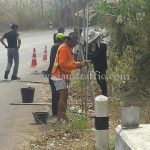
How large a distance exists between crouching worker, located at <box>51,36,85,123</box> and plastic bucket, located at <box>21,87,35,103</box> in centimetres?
223

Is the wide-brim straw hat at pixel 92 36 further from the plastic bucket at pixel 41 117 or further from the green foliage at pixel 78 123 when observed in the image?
the green foliage at pixel 78 123

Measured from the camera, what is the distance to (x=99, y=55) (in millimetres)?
11867

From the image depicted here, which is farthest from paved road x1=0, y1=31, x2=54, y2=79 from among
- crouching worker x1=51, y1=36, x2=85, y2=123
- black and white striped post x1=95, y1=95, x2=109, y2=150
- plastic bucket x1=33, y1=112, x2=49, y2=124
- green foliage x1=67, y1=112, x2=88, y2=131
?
black and white striped post x1=95, y1=95, x2=109, y2=150

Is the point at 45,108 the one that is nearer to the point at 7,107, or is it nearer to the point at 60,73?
the point at 7,107

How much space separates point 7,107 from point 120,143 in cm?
577

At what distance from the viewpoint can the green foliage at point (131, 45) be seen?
11180 mm

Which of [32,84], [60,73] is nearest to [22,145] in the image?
[60,73]

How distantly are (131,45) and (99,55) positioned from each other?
0.75m

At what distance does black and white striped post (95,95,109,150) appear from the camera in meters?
7.21

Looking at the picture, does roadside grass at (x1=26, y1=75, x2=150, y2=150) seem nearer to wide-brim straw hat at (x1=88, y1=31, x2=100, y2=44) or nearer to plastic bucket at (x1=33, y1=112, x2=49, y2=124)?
plastic bucket at (x1=33, y1=112, x2=49, y2=124)

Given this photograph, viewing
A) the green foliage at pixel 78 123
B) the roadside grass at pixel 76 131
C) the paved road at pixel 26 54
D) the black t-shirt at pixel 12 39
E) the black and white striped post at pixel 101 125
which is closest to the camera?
the black and white striped post at pixel 101 125

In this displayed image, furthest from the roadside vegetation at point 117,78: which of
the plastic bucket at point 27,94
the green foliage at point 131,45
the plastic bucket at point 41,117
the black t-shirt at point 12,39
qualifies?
the black t-shirt at point 12,39

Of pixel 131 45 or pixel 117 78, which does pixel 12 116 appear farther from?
pixel 131 45

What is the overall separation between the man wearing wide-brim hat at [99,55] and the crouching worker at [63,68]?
1.89 metres
